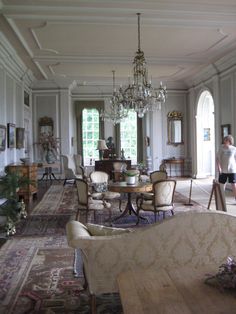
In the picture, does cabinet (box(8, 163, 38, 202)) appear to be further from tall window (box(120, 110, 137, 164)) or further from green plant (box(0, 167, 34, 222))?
tall window (box(120, 110, 137, 164))

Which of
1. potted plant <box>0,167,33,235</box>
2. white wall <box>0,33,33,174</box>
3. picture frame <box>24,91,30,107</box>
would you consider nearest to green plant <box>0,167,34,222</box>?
potted plant <box>0,167,33,235</box>

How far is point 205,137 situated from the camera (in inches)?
536

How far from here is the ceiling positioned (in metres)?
6.26

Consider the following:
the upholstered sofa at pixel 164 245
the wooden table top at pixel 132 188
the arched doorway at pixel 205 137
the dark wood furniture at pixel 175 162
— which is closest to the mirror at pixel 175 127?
the dark wood furniture at pixel 175 162

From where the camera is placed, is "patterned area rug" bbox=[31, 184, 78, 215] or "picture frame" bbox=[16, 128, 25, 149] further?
"picture frame" bbox=[16, 128, 25, 149]

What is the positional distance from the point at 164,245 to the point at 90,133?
1265cm

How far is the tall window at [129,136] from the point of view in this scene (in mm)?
15000

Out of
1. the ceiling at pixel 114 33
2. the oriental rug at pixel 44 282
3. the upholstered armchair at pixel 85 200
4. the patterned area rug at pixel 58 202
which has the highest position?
the ceiling at pixel 114 33

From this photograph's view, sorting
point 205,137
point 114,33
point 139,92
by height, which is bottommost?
point 205,137

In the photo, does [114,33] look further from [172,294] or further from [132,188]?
[172,294]

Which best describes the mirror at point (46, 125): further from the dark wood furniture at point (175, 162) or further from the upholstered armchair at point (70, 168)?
the dark wood furniture at point (175, 162)

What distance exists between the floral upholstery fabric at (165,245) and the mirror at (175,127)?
1211 centimetres

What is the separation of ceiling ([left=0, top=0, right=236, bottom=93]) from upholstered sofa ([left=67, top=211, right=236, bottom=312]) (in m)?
4.78

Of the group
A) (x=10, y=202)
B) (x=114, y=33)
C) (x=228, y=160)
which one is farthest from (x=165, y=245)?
(x=114, y=33)
